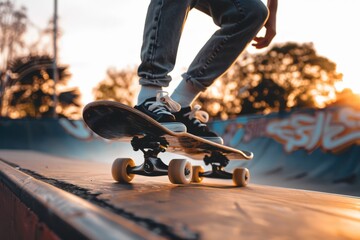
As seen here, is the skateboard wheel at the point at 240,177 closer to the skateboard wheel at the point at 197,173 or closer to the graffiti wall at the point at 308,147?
the skateboard wheel at the point at 197,173

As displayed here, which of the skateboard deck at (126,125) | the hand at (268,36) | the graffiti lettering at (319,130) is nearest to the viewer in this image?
the skateboard deck at (126,125)

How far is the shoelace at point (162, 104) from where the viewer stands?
2.30 metres

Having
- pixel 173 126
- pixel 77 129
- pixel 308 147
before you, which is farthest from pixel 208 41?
pixel 77 129

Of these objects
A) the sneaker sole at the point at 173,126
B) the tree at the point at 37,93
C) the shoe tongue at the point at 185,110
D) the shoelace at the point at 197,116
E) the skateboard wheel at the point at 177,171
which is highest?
the tree at the point at 37,93

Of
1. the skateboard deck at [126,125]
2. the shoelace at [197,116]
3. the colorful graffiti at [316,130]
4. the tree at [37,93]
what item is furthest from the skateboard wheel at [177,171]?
the tree at [37,93]

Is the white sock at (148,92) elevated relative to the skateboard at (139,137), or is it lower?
elevated

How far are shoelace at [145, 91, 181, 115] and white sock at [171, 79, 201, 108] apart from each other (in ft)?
0.77

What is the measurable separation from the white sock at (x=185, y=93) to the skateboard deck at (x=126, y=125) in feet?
0.98

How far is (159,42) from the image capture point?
2.32m

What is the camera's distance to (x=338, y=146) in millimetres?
6750

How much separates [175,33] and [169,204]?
53.6 inches

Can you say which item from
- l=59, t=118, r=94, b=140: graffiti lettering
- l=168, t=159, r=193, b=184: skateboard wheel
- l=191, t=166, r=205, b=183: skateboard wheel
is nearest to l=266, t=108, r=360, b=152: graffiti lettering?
l=191, t=166, r=205, b=183: skateboard wheel

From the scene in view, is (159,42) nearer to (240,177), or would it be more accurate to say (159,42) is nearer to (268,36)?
(268,36)

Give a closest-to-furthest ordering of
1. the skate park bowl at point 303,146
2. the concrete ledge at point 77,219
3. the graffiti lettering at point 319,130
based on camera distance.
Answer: the concrete ledge at point 77,219, the skate park bowl at point 303,146, the graffiti lettering at point 319,130
